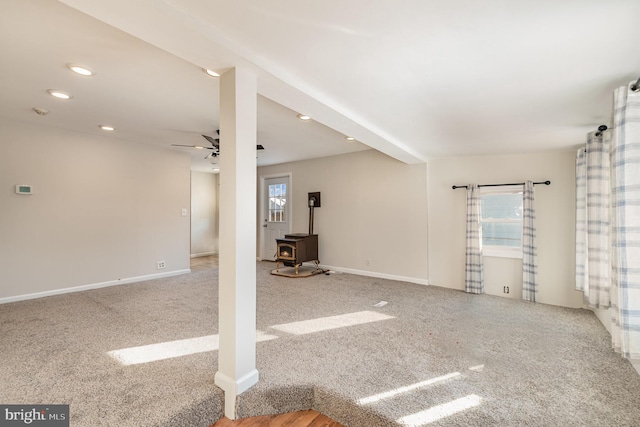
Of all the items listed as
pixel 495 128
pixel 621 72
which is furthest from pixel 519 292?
pixel 621 72

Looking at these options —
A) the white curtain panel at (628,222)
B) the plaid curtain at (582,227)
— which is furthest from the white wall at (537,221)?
the white curtain panel at (628,222)

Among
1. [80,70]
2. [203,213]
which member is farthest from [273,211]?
[80,70]

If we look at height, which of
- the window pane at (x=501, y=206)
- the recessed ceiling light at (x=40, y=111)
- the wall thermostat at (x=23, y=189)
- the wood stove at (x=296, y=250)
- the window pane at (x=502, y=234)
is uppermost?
the recessed ceiling light at (x=40, y=111)

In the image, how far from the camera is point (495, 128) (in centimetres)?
319

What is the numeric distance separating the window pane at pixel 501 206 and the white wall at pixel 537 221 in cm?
23

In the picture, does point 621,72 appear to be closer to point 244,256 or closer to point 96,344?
point 244,256

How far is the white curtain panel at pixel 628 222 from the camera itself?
166 centimetres

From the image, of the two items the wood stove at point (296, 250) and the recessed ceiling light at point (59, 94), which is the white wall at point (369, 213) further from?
the recessed ceiling light at point (59, 94)

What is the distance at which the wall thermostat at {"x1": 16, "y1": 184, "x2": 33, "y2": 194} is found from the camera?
3.69 metres

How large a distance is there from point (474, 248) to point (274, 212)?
4321 millimetres

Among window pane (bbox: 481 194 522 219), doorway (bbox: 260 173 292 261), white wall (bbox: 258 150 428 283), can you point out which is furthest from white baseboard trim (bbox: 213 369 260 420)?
doorway (bbox: 260 173 292 261)

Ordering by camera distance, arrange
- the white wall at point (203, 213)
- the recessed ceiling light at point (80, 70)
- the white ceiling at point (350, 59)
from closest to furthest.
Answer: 1. the white ceiling at point (350, 59)
2. the recessed ceiling light at point (80, 70)
3. the white wall at point (203, 213)

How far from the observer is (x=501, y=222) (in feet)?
14.5

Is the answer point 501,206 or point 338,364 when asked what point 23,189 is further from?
point 501,206
